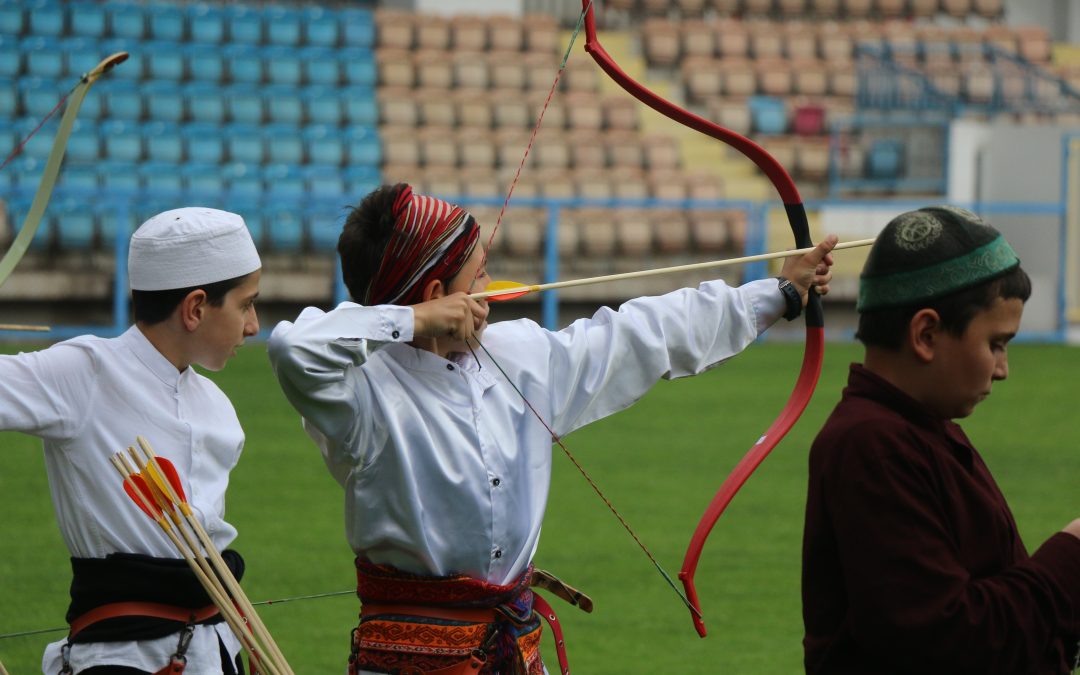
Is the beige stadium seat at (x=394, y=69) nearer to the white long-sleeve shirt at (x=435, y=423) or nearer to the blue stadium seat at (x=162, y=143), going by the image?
the blue stadium seat at (x=162, y=143)

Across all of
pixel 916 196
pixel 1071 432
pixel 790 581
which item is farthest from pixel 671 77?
pixel 790 581

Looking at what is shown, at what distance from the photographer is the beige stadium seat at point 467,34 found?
1555 centimetres

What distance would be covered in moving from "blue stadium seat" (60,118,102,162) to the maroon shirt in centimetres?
1175

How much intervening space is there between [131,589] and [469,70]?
42.6ft

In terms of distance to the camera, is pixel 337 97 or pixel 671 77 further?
pixel 671 77

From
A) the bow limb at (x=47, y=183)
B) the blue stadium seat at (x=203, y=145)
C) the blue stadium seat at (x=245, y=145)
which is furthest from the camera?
the blue stadium seat at (x=245, y=145)

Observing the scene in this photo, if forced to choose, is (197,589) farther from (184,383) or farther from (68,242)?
(68,242)

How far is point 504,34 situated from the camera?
1569cm

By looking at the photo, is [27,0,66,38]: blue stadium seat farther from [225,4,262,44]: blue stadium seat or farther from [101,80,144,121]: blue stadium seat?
[225,4,262,44]: blue stadium seat

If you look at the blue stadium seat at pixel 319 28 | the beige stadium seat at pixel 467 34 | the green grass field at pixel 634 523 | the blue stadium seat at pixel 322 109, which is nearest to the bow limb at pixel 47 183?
the green grass field at pixel 634 523

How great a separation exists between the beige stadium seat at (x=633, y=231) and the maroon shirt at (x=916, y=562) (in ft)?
36.7

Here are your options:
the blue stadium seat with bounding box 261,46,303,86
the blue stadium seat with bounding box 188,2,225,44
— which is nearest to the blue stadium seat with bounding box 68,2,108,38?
the blue stadium seat with bounding box 188,2,225,44

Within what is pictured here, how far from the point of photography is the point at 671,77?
649 inches

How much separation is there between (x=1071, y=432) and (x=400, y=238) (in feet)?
22.4
